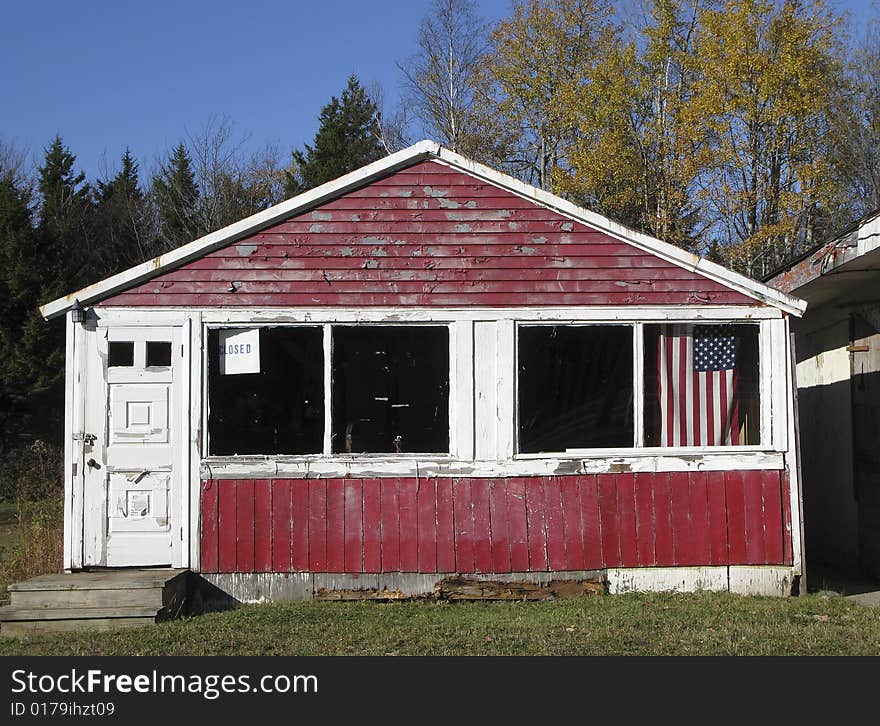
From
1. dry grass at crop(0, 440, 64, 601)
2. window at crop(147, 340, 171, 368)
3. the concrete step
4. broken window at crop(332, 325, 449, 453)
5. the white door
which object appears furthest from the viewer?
dry grass at crop(0, 440, 64, 601)

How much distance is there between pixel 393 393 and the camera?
9406 mm

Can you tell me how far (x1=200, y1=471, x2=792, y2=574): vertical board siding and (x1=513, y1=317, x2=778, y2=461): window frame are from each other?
226mm

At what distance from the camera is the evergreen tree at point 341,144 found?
34438 mm

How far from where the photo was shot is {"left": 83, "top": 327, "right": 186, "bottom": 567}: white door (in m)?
8.64

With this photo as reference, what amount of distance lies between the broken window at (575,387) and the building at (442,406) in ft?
0.07

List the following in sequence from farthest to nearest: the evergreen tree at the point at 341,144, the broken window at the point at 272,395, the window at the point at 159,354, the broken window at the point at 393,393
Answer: the evergreen tree at the point at 341,144, the window at the point at 159,354, the broken window at the point at 393,393, the broken window at the point at 272,395

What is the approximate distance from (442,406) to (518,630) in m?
2.41

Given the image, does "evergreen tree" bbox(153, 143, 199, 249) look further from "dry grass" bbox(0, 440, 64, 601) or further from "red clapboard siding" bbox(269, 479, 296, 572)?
"red clapboard siding" bbox(269, 479, 296, 572)

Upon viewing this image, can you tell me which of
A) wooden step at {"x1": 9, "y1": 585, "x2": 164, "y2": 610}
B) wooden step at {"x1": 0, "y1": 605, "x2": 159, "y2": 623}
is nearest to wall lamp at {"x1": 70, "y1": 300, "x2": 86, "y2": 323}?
wooden step at {"x1": 9, "y1": 585, "x2": 164, "y2": 610}

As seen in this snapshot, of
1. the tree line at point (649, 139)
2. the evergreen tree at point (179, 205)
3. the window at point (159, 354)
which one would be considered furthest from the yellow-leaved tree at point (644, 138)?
the window at point (159, 354)

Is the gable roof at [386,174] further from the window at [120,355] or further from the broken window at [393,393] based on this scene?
the broken window at [393,393]

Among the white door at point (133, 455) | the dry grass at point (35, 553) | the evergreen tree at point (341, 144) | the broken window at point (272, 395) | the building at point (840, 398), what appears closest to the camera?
the white door at point (133, 455)

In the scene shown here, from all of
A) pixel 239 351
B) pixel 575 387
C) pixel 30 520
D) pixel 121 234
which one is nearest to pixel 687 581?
pixel 575 387

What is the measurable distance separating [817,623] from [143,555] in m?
5.87
